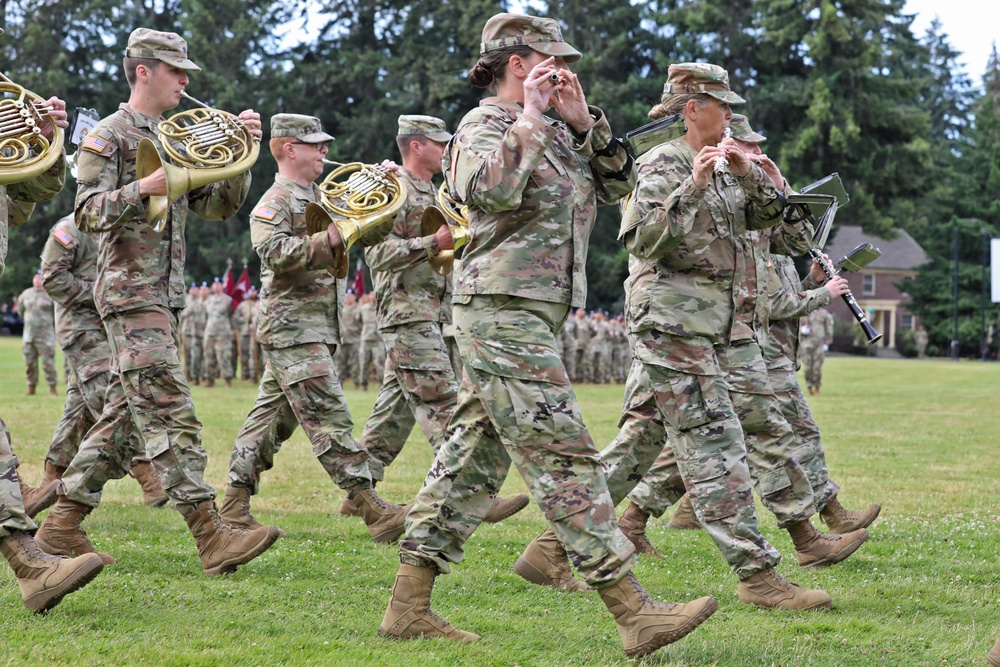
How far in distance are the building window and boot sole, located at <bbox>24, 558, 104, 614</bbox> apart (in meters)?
77.5

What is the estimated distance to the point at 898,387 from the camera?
28.2 metres

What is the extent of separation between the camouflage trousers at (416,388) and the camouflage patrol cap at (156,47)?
7.84 ft

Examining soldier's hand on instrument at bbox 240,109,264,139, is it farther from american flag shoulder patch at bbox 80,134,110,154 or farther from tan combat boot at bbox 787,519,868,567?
tan combat boot at bbox 787,519,868,567

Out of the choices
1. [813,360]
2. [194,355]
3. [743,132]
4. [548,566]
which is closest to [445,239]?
[743,132]

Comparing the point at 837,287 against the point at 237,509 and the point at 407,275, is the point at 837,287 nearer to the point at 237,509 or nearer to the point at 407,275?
the point at 407,275

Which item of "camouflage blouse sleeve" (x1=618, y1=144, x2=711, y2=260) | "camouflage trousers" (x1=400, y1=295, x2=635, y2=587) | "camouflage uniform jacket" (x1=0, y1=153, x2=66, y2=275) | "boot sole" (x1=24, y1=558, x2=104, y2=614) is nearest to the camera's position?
"camouflage trousers" (x1=400, y1=295, x2=635, y2=587)

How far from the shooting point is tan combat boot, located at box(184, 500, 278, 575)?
5.79m

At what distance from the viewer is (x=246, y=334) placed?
84.9 feet

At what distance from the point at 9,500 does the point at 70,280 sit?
14.4 feet

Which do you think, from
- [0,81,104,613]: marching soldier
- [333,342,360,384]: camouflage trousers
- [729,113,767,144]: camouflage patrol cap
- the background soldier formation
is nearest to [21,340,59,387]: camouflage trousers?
[333,342,360,384]: camouflage trousers

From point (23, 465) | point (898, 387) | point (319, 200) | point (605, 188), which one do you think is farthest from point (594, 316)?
point (605, 188)

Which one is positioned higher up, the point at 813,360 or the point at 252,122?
the point at 252,122

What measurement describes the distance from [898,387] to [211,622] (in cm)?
2572

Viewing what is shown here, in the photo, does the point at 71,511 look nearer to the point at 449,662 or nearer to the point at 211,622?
the point at 211,622
